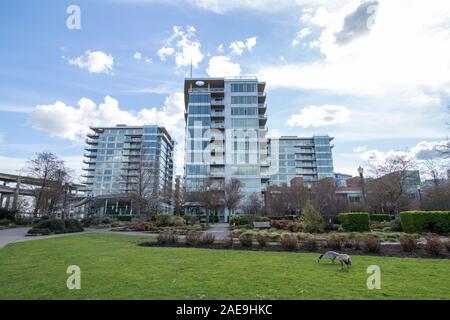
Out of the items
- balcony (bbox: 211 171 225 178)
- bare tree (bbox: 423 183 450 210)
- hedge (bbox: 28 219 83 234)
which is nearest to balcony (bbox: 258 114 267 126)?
balcony (bbox: 211 171 225 178)

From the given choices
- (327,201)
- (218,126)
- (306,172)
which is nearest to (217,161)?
(218,126)

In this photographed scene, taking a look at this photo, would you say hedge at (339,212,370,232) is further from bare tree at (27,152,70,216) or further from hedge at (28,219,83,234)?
bare tree at (27,152,70,216)

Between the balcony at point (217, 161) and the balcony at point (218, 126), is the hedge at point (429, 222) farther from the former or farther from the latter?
the balcony at point (218, 126)

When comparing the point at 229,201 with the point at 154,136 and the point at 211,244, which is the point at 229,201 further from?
the point at 154,136

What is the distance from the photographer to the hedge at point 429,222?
20759 mm

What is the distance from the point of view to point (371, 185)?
44.0 metres

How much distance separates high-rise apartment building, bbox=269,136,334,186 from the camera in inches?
4004

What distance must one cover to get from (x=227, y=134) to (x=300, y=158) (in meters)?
49.3

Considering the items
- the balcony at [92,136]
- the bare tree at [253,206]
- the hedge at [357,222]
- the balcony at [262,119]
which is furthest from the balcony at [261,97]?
the balcony at [92,136]

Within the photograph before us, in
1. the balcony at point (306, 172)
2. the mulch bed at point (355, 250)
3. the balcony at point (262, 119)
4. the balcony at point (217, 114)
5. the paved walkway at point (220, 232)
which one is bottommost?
the paved walkway at point (220, 232)

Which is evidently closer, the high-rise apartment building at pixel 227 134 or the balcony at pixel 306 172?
the high-rise apartment building at pixel 227 134

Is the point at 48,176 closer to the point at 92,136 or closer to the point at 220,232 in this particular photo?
the point at 220,232

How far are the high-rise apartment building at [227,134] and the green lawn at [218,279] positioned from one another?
5235cm
